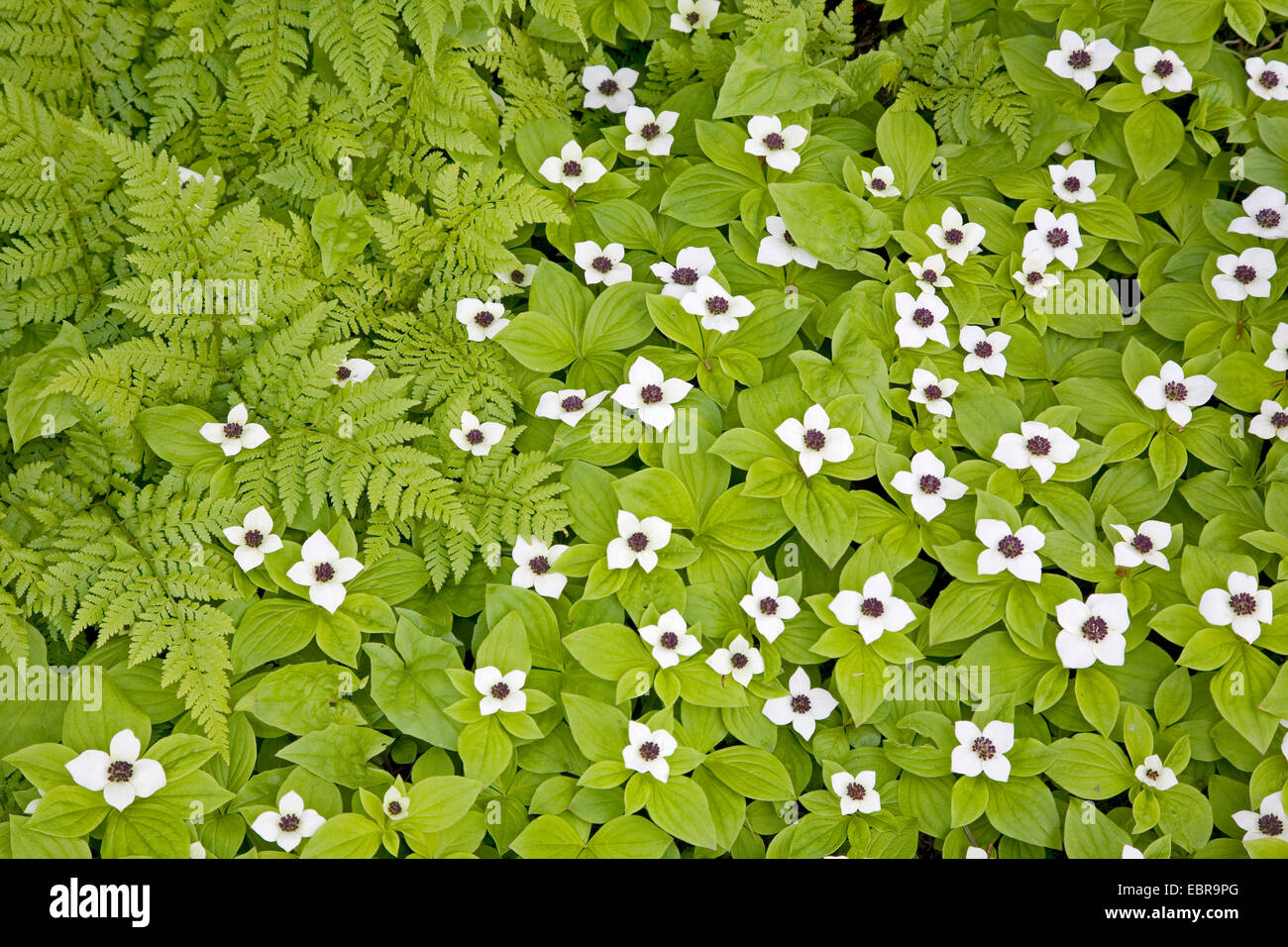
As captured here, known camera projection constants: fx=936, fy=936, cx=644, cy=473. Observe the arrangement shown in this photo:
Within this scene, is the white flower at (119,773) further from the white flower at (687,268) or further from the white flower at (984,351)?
the white flower at (984,351)

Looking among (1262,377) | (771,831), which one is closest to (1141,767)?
(771,831)

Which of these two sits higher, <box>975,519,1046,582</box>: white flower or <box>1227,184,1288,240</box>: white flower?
<box>1227,184,1288,240</box>: white flower

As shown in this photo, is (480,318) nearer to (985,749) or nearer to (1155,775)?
(985,749)

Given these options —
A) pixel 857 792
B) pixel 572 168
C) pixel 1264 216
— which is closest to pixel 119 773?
pixel 857 792

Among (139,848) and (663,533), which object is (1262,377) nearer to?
(663,533)

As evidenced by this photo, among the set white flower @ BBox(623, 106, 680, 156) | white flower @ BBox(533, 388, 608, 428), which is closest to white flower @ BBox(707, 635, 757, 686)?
white flower @ BBox(533, 388, 608, 428)

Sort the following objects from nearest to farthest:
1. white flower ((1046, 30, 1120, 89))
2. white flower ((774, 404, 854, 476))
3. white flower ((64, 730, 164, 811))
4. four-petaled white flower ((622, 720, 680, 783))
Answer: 1. white flower ((64, 730, 164, 811))
2. four-petaled white flower ((622, 720, 680, 783))
3. white flower ((774, 404, 854, 476))
4. white flower ((1046, 30, 1120, 89))

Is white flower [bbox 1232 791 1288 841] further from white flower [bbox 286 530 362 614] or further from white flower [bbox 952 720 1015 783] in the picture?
white flower [bbox 286 530 362 614]
